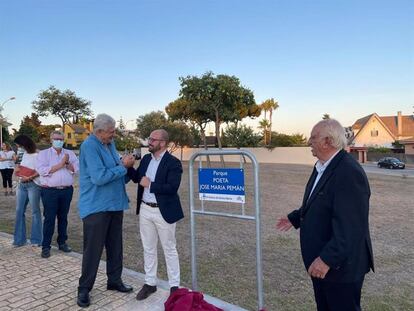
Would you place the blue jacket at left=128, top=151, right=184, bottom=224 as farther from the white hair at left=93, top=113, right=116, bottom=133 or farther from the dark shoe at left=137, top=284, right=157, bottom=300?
the dark shoe at left=137, top=284, right=157, bottom=300

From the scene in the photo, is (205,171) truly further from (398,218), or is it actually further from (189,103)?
(189,103)

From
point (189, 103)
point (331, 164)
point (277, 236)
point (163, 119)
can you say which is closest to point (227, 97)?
point (189, 103)

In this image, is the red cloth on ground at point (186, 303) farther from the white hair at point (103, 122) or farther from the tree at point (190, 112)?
the tree at point (190, 112)

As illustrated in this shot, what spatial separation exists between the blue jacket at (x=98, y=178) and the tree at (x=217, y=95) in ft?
64.2

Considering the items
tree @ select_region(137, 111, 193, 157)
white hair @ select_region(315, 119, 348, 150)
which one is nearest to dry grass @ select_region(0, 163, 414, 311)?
white hair @ select_region(315, 119, 348, 150)

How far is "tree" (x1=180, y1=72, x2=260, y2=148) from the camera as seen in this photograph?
2288cm

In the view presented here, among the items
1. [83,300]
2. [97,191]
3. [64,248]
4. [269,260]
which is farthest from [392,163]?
[83,300]

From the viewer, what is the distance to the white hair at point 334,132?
2547 millimetres

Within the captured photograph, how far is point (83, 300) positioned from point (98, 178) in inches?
51.0

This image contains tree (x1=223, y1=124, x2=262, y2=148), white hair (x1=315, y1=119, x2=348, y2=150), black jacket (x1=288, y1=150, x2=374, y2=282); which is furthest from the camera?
tree (x1=223, y1=124, x2=262, y2=148)

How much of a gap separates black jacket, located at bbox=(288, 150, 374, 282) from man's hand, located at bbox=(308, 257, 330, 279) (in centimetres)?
4

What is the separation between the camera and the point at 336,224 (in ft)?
7.73

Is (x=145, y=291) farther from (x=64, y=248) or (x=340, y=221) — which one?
(x=340, y=221)

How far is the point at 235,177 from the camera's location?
11.8 feet
